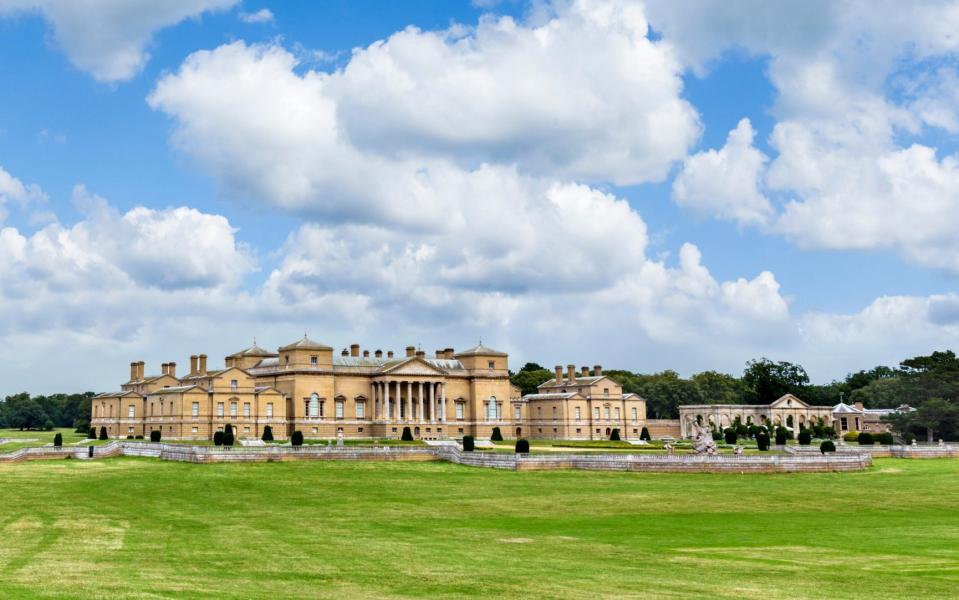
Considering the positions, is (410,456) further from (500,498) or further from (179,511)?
(179,511)

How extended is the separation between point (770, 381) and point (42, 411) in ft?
426

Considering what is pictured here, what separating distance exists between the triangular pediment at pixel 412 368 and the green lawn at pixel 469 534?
46.7 m

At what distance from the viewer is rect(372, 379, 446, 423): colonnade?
10550cm

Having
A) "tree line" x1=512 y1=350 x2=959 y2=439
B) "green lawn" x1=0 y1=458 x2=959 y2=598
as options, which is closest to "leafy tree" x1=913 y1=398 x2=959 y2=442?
"tree line" x1=512 y1=350 x2=959 y2=439

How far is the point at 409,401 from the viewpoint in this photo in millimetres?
106062

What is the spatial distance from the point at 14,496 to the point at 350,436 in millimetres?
59877

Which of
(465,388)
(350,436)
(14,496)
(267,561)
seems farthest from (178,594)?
(465,388)

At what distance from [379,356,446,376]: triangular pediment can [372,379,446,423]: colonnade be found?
3.36ft

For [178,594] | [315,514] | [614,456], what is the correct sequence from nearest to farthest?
[178,594] → [315,514] → [614,456]

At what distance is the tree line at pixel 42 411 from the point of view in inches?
6791

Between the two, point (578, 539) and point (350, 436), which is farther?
point (350, 436)

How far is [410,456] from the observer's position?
66.1 metres

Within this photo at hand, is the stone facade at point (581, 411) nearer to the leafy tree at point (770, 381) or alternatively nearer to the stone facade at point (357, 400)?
the stone facade at point (357, 400)

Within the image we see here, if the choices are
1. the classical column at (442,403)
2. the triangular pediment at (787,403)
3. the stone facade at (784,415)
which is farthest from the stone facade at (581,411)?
the triangular pediment at (787,403)
